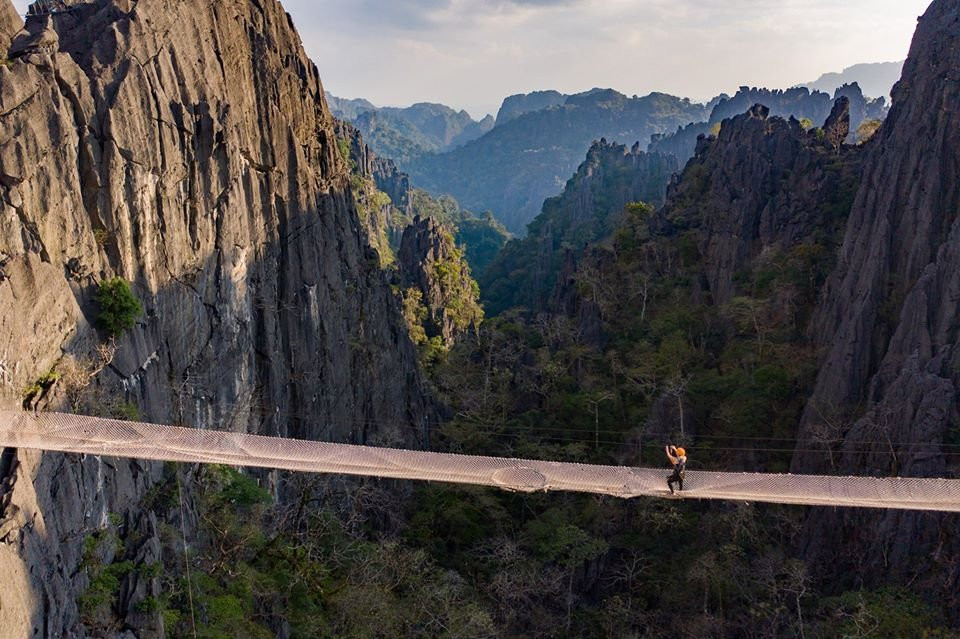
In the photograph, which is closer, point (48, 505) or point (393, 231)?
point (48, 505)

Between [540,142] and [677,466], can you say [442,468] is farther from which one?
[540,142]

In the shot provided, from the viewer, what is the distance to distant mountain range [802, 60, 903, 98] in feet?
470

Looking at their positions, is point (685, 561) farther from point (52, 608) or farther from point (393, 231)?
point (393, 231)

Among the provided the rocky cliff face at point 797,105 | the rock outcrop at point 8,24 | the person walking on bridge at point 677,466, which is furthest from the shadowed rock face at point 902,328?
the rocky cliff face at point 797,105

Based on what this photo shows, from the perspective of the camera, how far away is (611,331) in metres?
33.8

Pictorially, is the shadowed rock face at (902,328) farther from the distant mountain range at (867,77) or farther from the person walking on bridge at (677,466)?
the distant mountain range at (867,77)

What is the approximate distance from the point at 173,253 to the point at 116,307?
3.91m

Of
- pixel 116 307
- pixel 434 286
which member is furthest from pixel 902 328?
pixel 434 286

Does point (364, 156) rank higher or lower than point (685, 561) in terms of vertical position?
higher

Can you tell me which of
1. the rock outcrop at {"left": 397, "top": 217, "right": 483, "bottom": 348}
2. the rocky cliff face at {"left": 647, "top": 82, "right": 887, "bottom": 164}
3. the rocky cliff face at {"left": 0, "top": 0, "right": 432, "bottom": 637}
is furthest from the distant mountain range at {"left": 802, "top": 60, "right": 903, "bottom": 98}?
the rocky cliff face at {"left": 0, "top": 0, "right": 432, "bottom": 637}

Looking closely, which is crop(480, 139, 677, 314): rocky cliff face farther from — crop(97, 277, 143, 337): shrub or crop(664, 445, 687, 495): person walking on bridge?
crop(664, 445, 687, 495): person walking on bridge

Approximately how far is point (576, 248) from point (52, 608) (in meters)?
57.9

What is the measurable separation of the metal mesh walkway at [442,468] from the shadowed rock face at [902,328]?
959cm

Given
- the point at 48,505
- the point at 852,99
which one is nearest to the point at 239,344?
the point at 48,505
